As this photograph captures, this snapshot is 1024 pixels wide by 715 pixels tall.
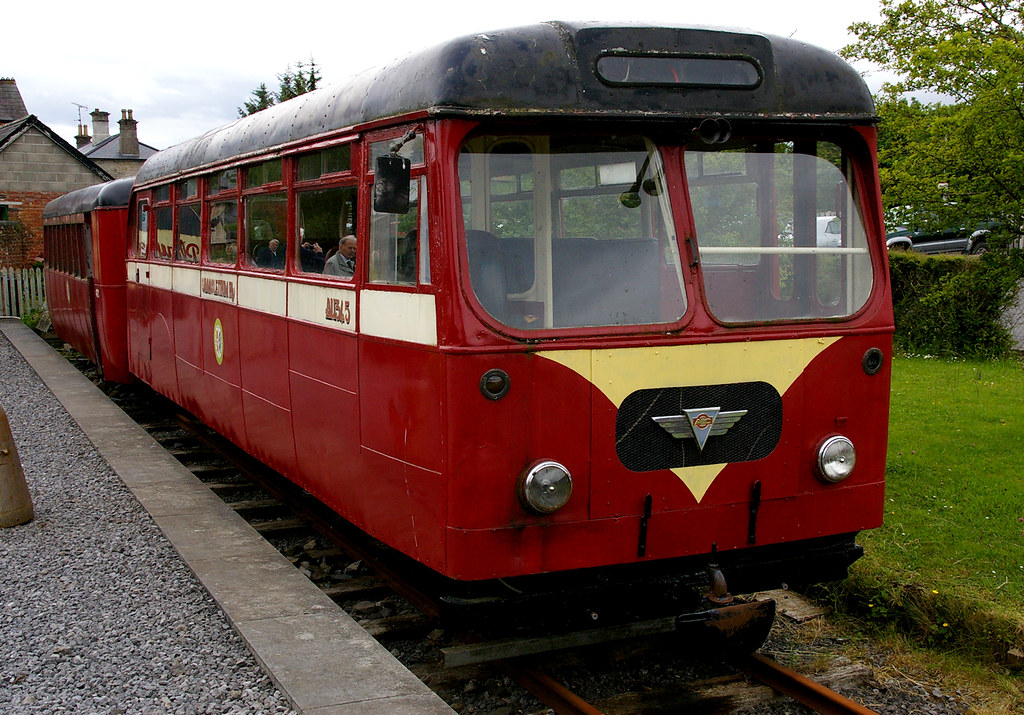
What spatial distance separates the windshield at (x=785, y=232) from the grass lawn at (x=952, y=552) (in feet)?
5.84

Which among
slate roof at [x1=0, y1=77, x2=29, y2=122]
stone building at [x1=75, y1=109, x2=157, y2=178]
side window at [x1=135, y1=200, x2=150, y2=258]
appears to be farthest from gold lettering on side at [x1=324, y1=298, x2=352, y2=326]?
slate roof at [x1=0, y1=77, x2=29, y2=122]

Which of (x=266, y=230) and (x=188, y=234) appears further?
(x=188, y=234)

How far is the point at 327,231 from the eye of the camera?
563cm

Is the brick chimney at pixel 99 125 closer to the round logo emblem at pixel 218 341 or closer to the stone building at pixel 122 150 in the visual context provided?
the stone building at pixel 122 150

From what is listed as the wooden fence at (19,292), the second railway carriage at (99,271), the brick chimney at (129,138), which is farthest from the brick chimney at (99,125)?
the second railway carriage at (99,271)

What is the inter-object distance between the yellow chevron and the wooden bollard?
14.3 feet

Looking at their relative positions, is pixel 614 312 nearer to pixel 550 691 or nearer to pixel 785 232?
pixel 785 232

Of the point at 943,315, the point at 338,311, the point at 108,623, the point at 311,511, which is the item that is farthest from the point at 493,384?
the point at 943,315

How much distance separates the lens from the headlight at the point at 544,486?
436cm

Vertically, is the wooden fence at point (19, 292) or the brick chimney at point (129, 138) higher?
the brick chimney at point (129, 138)

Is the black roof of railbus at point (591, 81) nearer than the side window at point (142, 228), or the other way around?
the black roof of railbus at point (591, 81)

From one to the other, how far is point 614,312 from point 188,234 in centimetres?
538

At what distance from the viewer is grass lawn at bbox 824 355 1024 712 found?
5367 millimetres

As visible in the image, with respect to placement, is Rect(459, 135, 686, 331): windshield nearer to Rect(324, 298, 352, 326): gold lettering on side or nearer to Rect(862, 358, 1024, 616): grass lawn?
Rect(324, 298, 352, 326): gold lettering on side
